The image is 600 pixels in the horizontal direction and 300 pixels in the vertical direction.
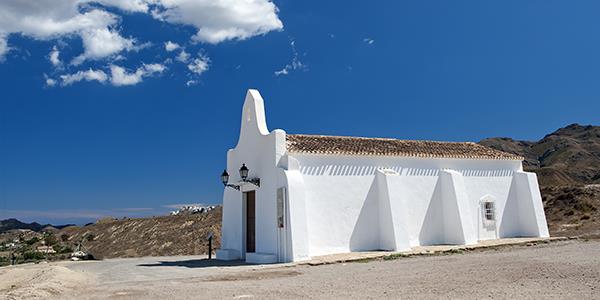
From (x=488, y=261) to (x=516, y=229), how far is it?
10.3 m

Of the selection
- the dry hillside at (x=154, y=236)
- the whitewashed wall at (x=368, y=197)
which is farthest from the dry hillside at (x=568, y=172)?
the dry hillside at (x=154, y=236)

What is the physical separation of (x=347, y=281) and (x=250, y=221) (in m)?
8.80

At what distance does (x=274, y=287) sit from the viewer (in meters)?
9.05

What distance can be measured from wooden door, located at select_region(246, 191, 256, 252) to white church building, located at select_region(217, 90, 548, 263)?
37 mm

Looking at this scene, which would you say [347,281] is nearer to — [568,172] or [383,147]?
[383,147]

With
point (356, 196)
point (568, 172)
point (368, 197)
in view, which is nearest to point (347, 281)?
point (356, 196)

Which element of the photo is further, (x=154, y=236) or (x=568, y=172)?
(x=568, y=172)

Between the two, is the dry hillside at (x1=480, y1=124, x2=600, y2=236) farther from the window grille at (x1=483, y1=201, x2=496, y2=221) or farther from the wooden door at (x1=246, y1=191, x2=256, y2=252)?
the wooden door at (x1=246, y1=191, x2=256, y2=252)

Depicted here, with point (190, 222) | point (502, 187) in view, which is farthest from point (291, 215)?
point (190, 222)

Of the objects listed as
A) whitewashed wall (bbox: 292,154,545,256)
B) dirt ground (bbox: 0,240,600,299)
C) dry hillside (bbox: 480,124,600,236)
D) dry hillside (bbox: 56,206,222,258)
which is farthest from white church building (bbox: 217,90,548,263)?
dry hillside (bbox: 56,206,222,258)

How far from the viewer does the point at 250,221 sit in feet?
58.7

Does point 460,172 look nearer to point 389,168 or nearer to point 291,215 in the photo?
point 389,168

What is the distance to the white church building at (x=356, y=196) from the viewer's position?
1587 cm

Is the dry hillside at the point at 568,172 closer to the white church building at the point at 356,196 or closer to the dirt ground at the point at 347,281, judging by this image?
the white church building at the point at 356,196
